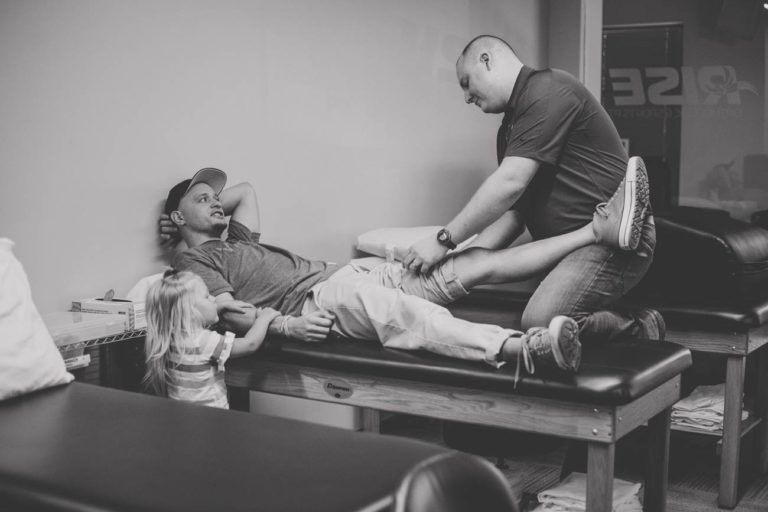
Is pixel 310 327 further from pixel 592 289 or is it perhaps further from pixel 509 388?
pixel 592 289

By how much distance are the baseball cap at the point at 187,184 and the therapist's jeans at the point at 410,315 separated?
21.4 inches

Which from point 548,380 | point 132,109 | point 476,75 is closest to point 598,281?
point 548,380

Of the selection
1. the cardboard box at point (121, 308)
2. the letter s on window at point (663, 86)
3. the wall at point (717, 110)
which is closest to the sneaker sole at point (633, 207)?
the cardboard box at point (121, 308)

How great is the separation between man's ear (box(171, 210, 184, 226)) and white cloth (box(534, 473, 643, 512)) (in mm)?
1504

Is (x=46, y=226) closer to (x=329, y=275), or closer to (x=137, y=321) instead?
(x=137, y=321)

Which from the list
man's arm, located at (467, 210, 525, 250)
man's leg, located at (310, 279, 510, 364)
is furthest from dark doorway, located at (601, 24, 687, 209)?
man's leg, located at (310, 279, 510, 364)

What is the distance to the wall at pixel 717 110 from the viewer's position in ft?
16.0

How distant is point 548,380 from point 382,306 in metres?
0.58

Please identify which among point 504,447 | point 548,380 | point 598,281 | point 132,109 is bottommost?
point 504,447

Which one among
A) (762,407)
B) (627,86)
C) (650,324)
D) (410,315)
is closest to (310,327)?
(410,315)

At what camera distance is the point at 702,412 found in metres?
3.11

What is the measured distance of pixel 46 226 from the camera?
257 centimetres

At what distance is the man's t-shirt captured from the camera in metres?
2.81

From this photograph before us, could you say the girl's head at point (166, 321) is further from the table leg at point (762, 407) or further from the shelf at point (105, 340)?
the table leg at point (762, 407)
